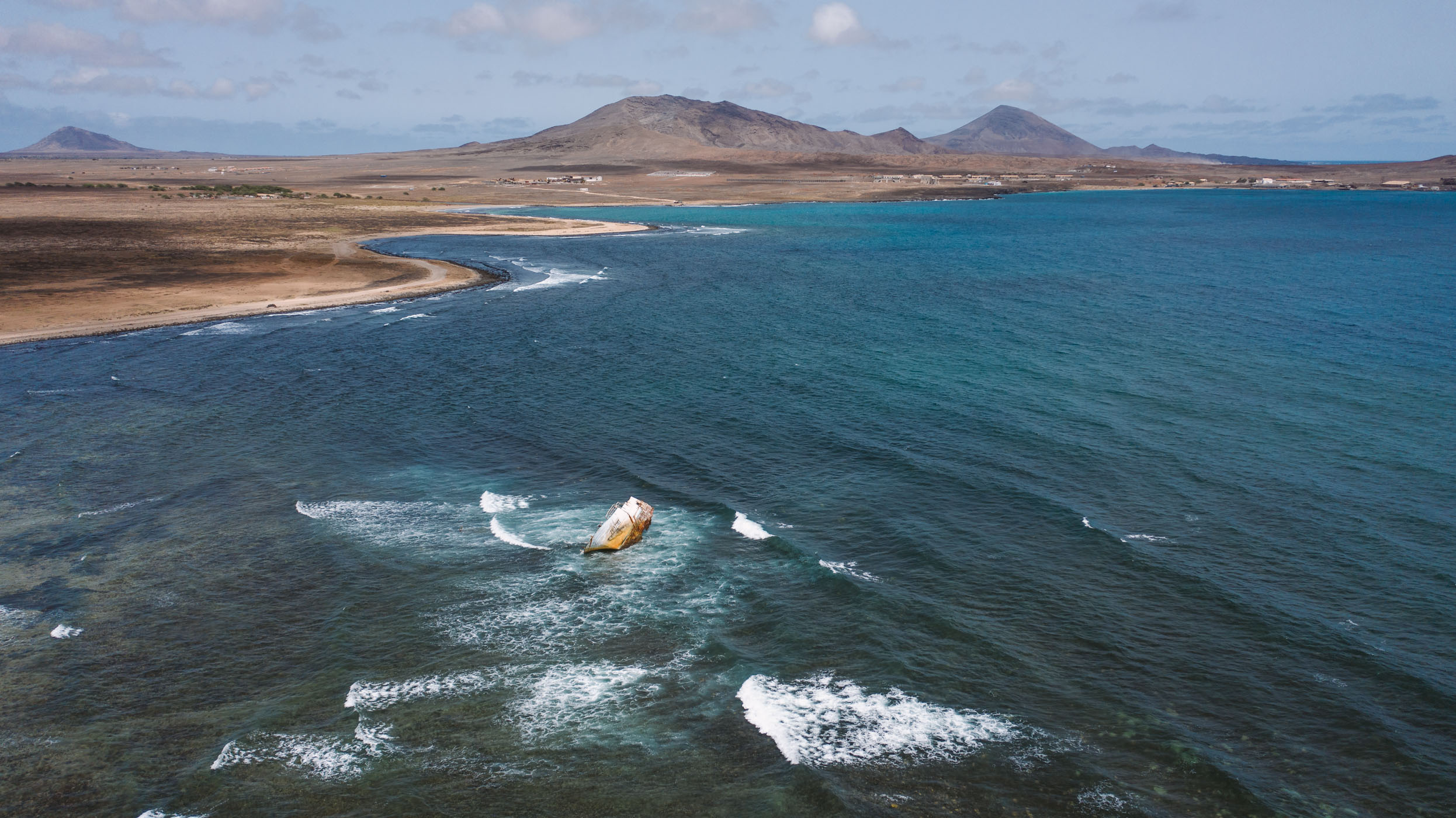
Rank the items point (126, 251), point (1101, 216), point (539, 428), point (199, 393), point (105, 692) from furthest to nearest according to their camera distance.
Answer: point (1101, 216)
point (126, 251)
point (199, 393)
point (539, 428)
point (105, 692)

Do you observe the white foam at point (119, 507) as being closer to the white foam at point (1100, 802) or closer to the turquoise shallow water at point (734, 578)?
the turquoise shallow water at point (734, 578)

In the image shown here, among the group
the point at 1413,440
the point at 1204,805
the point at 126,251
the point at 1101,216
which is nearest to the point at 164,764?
the point at 1204,805

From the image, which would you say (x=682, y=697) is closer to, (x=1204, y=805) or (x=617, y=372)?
(x=1204, y=805)

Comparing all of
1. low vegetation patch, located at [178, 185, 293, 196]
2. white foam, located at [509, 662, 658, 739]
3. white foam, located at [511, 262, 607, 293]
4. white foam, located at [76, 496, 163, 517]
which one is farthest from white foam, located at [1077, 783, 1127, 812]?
low vegetation patch, located at [178, 185, 293, 196]

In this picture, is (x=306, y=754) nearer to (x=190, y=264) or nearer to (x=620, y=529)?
(x=620, y=529)

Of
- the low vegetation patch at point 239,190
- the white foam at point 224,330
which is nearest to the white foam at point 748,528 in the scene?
the white foam at point 224,330

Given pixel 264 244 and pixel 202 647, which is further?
pixel 264 244
